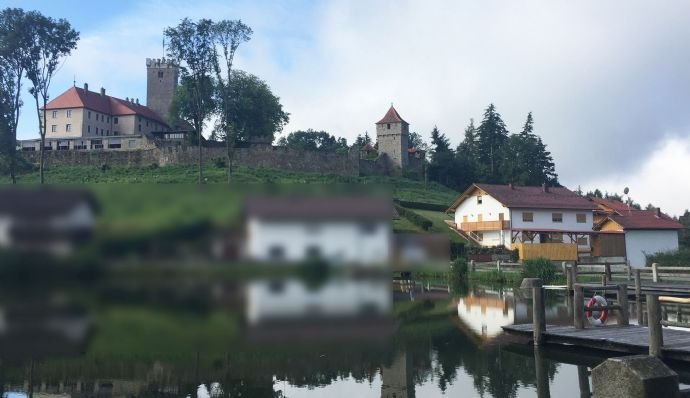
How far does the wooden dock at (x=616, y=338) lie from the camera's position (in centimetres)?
1328

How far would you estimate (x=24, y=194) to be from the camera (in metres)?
2.88

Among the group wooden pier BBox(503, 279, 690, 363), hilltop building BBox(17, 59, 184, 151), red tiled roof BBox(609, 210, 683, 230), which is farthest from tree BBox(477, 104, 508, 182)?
wooden pier BBox(503, 279, 690, 363)

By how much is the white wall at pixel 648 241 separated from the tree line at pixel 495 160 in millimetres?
32272

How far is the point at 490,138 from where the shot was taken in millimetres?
105562

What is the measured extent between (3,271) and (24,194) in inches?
16.4

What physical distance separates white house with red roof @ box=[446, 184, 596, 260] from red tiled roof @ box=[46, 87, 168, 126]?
217ft

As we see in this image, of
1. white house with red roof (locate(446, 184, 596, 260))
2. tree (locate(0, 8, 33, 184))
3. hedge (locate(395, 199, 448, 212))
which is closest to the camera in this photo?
tree (locate(0, 8, 33, 184))

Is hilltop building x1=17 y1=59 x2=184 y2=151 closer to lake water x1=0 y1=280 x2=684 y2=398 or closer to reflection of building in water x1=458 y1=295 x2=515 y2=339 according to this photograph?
reflection of building in water x1=458 y1=295 x2=515 y2=339

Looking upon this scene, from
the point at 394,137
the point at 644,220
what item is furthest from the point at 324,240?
the point at 394,137

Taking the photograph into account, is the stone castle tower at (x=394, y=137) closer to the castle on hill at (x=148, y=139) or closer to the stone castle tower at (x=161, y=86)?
the castle on hill at (x=148, y=139)

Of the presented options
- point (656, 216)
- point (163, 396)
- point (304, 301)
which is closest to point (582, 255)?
point (656, 216)

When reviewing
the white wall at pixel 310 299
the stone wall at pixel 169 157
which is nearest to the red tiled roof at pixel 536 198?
the stone wall at pixel 169 157

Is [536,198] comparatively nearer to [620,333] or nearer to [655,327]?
[620,333]

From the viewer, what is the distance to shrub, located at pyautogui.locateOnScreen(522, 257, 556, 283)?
33.6m
